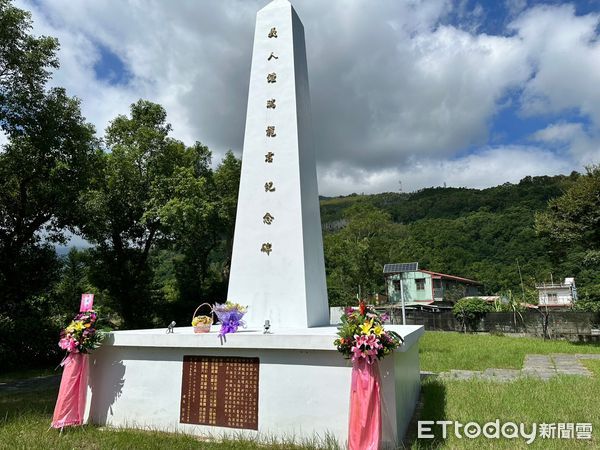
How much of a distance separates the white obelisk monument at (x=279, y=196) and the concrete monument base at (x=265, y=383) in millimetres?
1164

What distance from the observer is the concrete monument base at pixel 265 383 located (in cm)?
386

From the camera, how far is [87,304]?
489 centimetres

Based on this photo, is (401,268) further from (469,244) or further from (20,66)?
(469,244)

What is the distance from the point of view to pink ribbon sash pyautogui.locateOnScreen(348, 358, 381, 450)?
343 centimetres

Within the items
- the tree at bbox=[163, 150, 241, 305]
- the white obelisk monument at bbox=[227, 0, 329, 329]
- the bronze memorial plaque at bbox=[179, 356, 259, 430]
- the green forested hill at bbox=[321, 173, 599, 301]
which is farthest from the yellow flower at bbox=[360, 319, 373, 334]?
the tree at bbox=[163, 150, 241, 305]

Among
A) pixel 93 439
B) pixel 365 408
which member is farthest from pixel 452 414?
pixel 93 439

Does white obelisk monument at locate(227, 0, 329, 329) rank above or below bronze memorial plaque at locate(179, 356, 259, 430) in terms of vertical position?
above

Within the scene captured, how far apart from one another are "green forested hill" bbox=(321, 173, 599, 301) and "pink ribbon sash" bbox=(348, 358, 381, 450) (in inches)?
438

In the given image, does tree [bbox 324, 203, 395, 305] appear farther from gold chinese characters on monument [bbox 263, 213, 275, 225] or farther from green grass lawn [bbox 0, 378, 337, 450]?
green grass lawn [bbox 0, 378, 337, 450]

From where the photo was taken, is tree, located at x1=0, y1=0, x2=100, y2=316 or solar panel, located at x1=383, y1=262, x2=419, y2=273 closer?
tree, located at x1=0, y1=0, x2=100, y2=316

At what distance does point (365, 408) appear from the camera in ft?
11.3

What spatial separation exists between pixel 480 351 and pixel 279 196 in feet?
25.9

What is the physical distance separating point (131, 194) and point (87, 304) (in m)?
10.1

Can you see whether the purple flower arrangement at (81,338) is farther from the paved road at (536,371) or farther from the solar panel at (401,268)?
the solar panel at (401,268)
